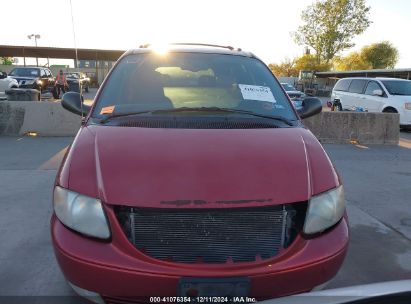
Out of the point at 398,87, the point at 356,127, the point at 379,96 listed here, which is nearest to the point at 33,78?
the point at 379,96

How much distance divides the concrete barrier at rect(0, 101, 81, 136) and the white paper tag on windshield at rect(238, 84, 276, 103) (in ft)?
21.5

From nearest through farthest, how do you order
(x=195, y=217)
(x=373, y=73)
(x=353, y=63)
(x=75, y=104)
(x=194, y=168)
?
(x=195, y=217)
(x=194, y=168)
(x=75, y=104)
(x=373, y=73)
(x=353, y=63)

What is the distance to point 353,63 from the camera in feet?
227

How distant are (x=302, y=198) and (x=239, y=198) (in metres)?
0.36

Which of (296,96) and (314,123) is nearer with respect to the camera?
(314,123)

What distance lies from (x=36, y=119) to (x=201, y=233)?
8.19 metres

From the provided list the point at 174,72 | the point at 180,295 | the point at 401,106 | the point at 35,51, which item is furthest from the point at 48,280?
the point at 35,51

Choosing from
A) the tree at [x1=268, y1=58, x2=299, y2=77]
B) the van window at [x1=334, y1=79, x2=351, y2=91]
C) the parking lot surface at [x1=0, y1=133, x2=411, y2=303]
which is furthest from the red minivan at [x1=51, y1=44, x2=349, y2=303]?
the tree at [x1=268, y1=58, x2=299, y2=77]

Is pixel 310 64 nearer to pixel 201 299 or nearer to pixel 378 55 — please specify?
pixel 378 55

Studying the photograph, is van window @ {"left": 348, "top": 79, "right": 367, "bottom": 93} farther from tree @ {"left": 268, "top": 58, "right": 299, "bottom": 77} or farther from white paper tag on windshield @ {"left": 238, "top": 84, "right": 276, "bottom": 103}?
tree @ {"left": 268, "top": 58, "right": 299, "bottom": 77}

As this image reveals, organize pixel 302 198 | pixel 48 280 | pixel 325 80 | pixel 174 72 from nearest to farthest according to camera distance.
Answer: pixel 302 198, pixel 48 280, pixel 174 72, pixel 325 80

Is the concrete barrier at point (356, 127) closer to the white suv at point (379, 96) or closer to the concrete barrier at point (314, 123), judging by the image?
the concrete barrier at point (314, 123)

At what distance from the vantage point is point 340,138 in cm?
973

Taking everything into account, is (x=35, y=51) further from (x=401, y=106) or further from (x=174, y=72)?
(x=174, y=72)
